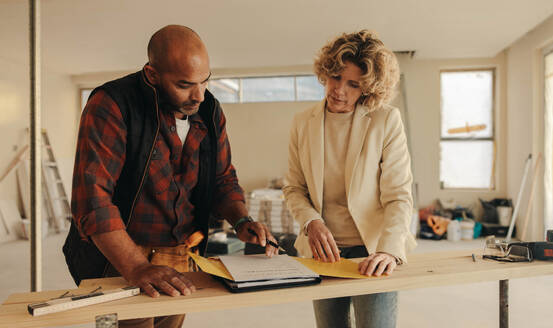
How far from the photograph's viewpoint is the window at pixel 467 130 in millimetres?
6789

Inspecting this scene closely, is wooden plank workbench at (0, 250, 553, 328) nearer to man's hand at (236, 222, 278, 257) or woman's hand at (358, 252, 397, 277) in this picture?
woman's hand at (358, 252, 397, 277)

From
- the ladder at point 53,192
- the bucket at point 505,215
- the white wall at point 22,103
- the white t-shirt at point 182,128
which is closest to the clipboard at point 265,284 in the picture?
the white t-shirt at point 182,128

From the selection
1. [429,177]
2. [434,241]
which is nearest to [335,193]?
[434,241]

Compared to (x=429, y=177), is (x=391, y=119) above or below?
above

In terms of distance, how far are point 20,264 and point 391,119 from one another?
4.65 m

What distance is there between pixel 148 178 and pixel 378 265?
72 cm

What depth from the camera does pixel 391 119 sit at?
1402mm

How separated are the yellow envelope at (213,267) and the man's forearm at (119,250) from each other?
0.15 m

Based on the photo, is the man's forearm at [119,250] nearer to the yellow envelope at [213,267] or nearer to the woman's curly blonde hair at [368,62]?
the yellow envelope at [213,267]

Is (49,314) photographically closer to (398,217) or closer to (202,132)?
(202,132)

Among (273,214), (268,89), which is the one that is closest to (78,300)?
(273,214)

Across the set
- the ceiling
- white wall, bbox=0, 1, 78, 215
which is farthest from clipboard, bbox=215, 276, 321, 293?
the ceiling

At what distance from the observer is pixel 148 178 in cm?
116

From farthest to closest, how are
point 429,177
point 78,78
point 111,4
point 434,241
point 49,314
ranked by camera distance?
point 78,78 < point 429,177 < point 434,241 < point 111,4 < point 49,314
